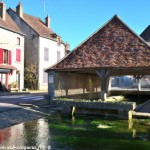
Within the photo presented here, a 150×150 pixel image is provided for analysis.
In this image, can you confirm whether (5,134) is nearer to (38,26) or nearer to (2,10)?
(2,10)

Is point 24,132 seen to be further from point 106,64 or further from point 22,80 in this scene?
point 22,80

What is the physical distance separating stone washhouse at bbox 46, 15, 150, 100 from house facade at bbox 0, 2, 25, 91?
1034 centimetres

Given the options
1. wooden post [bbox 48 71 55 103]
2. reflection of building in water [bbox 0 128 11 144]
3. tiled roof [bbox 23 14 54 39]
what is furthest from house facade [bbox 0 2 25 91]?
reflection of building in water [bbox 0 128 11 144]

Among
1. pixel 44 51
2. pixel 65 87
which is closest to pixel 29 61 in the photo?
pixel 44 51

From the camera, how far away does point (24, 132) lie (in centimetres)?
1152

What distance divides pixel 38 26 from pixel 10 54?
7539mm

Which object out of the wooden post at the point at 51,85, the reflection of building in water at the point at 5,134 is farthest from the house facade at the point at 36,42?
the reflection of building in water at the point at 5,134

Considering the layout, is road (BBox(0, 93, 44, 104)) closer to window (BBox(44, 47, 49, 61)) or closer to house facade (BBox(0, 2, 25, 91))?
house facade (BBox(0, 2, 25, 91))

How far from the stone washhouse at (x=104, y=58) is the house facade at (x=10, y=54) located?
33.9 feet

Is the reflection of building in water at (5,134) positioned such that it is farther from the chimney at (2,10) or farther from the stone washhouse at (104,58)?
the chimney at (2,10)

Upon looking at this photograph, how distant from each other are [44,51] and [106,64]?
19.4m

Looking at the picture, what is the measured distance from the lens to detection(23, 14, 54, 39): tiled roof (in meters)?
35.1

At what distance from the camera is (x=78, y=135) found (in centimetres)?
1134

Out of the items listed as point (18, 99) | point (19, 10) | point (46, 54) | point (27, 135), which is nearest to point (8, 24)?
point (19, 10)
